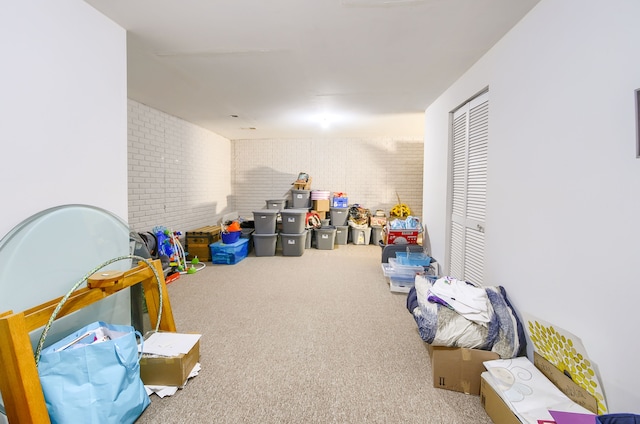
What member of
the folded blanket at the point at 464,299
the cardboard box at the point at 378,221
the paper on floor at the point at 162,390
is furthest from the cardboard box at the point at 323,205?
the paper on floor at the point at 162,390

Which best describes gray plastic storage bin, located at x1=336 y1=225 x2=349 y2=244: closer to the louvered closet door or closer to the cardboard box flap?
the louvered closet door

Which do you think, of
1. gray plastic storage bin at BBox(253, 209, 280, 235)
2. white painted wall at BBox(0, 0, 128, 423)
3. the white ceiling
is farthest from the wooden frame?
gray plastic storage bin at BBox(253, 209, 280, 235)

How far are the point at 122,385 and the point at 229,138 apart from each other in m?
6.27

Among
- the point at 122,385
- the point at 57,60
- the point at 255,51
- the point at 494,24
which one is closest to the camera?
the point at 122,385

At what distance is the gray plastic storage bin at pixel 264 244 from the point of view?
17.2 feet

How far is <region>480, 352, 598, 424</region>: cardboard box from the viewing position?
133 cm

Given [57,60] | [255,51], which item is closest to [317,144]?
[255,51]

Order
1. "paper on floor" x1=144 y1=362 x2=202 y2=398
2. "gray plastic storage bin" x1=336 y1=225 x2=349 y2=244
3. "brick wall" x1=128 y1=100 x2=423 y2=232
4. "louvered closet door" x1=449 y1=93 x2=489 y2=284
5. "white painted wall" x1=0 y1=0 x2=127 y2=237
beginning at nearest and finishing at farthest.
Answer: "white painted wall" x1=0 y1=0 x2=127 y2=237, "paper on floor" x1=144 y1=362 x2=202 y2=398, "louvered closet door" x1=449 y1=93 x2=489 y2=284, "brick wall" x1=128 y1=100 x2=423 y2=232, "gray plastic storage bin" x1=336 y1=225 x2=349 y2=244

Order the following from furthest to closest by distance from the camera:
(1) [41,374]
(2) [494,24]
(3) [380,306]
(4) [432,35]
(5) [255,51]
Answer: (3) [380,306]
(5) [255,51]
(4) [432,35]
(2) [494,24]
(1) [41,374]

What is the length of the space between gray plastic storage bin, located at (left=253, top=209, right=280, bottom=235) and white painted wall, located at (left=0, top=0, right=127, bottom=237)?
3.07 m

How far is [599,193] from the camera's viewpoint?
4.34 ft

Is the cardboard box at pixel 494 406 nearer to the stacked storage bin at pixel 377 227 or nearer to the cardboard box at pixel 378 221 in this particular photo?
the stacked storage bin at pixel 377 227

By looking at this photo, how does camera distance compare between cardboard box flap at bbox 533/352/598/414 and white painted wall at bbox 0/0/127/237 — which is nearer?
cardboard box flap at bbox 533/352/598/414

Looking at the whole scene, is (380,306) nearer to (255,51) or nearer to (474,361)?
(474,361)
